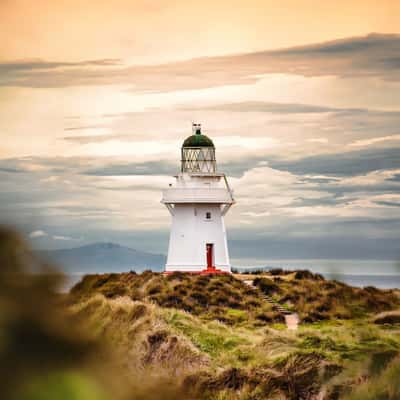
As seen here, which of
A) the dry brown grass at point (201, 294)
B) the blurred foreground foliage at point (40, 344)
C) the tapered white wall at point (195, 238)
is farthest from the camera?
the tapered white wall at point (195, 238)

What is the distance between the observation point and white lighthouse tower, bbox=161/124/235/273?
3734 centimetres

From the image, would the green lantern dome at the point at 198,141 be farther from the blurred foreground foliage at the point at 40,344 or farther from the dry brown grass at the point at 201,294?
the blurred foreground foliage at the point at 40,344

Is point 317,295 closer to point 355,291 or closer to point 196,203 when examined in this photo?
point 355,291

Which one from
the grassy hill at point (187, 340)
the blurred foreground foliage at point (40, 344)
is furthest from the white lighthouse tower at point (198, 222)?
the blurred foreground foliage at point (40, 344)

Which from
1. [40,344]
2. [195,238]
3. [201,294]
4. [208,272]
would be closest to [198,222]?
[195,238]

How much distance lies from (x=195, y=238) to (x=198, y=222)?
846mm

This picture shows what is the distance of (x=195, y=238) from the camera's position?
3747 cm

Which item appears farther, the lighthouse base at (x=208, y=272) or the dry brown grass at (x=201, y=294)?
the lighthouse base at (x=208, y=272)

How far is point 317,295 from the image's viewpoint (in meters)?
31.0

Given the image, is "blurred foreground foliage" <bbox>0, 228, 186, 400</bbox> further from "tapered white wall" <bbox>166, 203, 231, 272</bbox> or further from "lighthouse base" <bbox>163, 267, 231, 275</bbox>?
"tapered white wall" <bbox>166, 203, 231, 272</bbox>

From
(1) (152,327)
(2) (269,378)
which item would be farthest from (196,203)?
(2) (269,378)

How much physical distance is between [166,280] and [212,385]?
22.2 m

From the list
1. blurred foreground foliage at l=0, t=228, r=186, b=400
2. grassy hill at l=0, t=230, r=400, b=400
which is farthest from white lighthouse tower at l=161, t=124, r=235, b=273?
blurred foreground foliage at l=0, t=228, r=186, b=400

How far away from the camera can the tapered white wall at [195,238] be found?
37281mm
